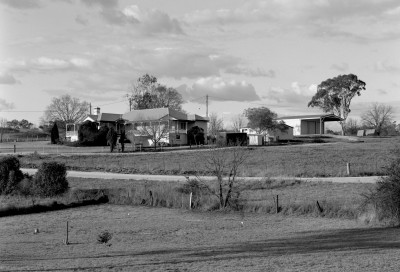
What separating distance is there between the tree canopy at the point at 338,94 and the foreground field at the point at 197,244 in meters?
83.3

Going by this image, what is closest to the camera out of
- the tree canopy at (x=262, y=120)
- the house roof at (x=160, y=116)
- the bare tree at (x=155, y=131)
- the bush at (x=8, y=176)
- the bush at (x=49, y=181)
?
the bush at (x=49, y=181)

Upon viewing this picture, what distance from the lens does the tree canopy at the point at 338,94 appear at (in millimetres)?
100125

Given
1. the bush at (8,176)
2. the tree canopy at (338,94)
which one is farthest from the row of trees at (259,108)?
the bush at (8,176)

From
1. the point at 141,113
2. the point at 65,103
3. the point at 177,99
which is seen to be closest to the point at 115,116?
the point at 141,113

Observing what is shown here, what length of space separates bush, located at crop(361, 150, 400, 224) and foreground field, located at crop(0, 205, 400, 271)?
0.89m

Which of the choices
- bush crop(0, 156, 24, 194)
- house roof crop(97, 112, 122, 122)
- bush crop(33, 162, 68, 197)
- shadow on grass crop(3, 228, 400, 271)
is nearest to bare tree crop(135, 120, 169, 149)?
house roof crop(97, 112, 122, 122)

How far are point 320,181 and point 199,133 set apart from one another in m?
52.9

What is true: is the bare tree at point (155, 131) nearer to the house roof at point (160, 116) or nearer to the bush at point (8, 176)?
the house roof at point (160, 116)

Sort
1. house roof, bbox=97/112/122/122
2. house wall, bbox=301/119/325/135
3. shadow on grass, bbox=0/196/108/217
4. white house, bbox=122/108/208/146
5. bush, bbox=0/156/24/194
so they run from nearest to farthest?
shadow on grass, bbox=0/196/108/217
bush, bbox=0/156/24/194
white house, bbox=122/108/208/146
house roof, bbox=97/112/122/122
house wall, bbox=301/119/325/135

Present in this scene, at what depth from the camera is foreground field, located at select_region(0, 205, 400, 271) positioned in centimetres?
1274

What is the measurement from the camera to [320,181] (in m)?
30.8

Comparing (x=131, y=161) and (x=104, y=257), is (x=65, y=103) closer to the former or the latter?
(x=131, y=161)

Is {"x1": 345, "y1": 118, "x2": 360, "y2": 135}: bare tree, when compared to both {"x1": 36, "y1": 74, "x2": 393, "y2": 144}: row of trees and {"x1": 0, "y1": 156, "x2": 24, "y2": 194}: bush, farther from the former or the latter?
{"x1": 0, "y1": 156, "x2": 24, "y2": 194}: bush

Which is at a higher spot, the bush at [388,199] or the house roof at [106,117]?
the house roof at [106,117]
